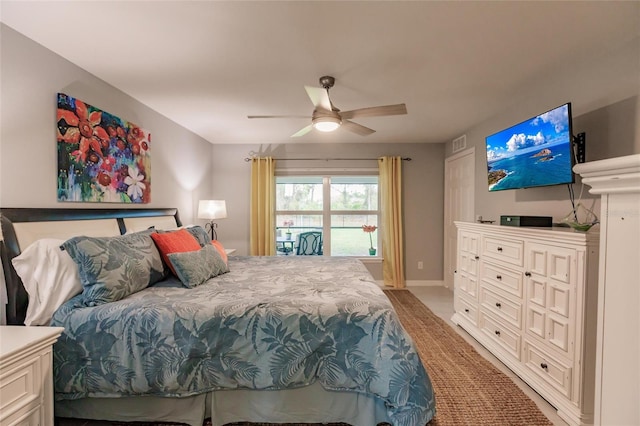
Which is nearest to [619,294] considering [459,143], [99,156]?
[99,156]

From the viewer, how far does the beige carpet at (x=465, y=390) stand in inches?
67.4

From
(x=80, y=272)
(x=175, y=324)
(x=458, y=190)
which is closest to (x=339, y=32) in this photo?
(x=175, y=324)

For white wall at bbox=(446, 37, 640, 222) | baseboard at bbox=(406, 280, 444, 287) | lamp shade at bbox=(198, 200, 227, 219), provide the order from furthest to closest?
baseboard at bbox=(406, 280, 444, 287)
lamp shade at bbox=(198, 200, 227, 219)
white wall at bbox=(446, 37, 640, 222)

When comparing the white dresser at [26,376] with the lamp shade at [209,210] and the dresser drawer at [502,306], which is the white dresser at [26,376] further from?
the dresser drawer at [502,306]

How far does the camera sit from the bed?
154 cm

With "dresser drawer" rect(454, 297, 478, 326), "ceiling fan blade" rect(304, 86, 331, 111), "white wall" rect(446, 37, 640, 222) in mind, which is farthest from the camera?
"dresser drawer" rect(454, 297, 478, 326)

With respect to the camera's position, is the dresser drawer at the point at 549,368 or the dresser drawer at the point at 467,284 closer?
the dresser drawer at the point at 549,368

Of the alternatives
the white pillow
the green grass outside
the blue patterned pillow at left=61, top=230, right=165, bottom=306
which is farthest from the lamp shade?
the white pillow

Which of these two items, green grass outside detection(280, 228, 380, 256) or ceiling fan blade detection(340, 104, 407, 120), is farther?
green grass outside detection(280, 228, 380, 256)

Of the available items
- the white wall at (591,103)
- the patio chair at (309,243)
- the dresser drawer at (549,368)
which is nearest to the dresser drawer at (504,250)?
the white wall at (591,103)

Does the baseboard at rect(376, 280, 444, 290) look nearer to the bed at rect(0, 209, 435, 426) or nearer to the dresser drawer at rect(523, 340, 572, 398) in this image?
the dresser drawer at rect(523, 340, 572, 398)

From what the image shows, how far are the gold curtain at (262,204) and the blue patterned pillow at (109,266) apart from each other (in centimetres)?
248

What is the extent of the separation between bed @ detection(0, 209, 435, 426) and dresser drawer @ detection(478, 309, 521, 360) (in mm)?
1105

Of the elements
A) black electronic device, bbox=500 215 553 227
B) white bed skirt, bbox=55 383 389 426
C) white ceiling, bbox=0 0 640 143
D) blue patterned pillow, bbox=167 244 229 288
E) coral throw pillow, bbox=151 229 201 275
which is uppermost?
white ceiling, bbox=0 0 640 143
